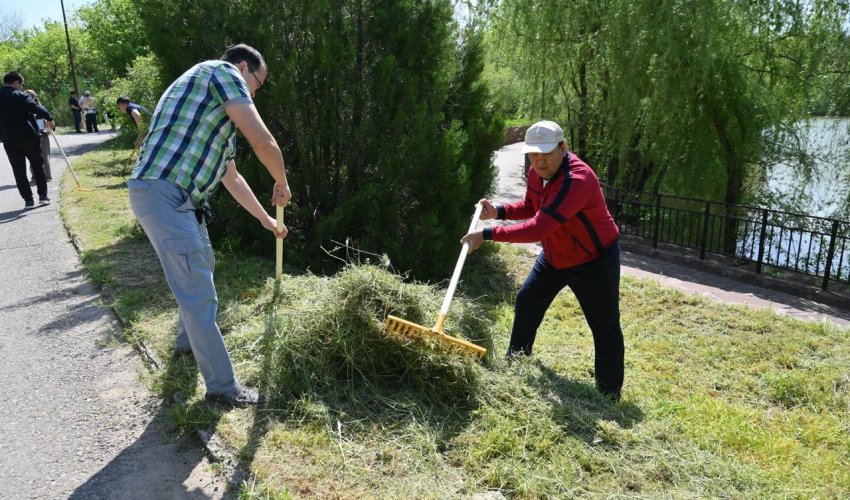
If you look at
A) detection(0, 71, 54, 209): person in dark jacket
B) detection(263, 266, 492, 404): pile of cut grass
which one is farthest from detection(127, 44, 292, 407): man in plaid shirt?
Answer: detection(0, 71, 54, 209): person in dark jacket

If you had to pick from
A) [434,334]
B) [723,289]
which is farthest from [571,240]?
[723,289]

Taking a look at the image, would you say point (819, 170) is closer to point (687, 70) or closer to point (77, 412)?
point (687, 70)

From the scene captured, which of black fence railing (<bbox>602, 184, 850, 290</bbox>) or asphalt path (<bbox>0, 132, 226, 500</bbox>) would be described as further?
black fence railing (<bbox>602, 184, 850, 290</bbox>)

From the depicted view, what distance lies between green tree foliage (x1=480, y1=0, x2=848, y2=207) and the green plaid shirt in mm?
8194

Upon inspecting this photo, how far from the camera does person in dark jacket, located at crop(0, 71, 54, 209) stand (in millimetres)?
9023

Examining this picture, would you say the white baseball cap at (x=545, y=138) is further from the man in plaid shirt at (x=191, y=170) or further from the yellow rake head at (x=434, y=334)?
the man in plaid shirt at (x=191, y=170)

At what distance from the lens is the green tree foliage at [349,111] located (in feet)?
20.7

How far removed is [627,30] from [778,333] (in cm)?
618

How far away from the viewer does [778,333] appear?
577 cm

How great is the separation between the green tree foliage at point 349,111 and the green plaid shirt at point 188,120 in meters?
3.15

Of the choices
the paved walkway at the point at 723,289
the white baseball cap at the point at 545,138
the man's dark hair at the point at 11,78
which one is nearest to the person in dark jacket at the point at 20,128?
the man's dark hair at the point at 11,78

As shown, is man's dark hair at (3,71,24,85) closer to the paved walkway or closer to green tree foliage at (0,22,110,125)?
the paved walkway

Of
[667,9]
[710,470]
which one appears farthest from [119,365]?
[667,9]

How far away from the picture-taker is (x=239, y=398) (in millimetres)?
3342
